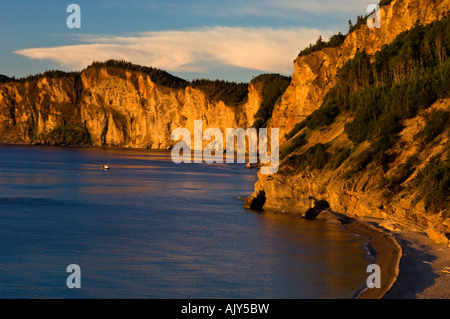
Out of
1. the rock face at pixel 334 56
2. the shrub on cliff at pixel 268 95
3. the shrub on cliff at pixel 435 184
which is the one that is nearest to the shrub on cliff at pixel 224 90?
the shrub on cliff at pixel 268 95

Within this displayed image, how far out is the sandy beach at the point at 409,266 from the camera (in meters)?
20.6

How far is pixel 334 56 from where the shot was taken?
86.9 m

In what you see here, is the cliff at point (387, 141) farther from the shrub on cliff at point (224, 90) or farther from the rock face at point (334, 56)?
the shrub on cliff at point (224, 90)

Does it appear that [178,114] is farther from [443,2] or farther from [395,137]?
[395,137]

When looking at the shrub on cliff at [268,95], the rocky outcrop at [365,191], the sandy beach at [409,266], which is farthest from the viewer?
the shrub on cliff at [268,95]

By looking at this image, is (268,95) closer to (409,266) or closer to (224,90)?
(224,90)

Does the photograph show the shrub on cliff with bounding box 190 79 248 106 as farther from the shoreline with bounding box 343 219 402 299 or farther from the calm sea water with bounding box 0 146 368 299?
the shoreline with bounding box 343 219 402 299

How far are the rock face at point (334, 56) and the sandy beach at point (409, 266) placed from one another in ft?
112

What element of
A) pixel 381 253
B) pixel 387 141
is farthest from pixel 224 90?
pixel 381 253

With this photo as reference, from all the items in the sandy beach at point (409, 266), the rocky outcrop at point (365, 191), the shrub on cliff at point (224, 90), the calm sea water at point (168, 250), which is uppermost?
the shrub on cliff at point (224, 90)

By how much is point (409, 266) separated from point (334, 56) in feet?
218

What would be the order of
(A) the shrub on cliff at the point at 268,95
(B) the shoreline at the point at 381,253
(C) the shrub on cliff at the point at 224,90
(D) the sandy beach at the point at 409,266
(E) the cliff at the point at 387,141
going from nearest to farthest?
1. (D) the sandy beach at the point at 409,266
2. (B) the shoreline at the point at 381,253
3. (E) the cliff at the point at 387,141
4. (A) the shrub on cliff at the point at 268,95
5. (C) the shrub on cliff at the point at 224,90

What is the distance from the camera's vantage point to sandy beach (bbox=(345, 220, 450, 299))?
20586mm

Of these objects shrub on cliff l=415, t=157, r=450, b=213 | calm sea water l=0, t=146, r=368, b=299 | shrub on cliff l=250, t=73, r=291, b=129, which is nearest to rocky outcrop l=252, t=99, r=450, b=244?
shrub on cliff l=415, t=157, r=450, b=213
